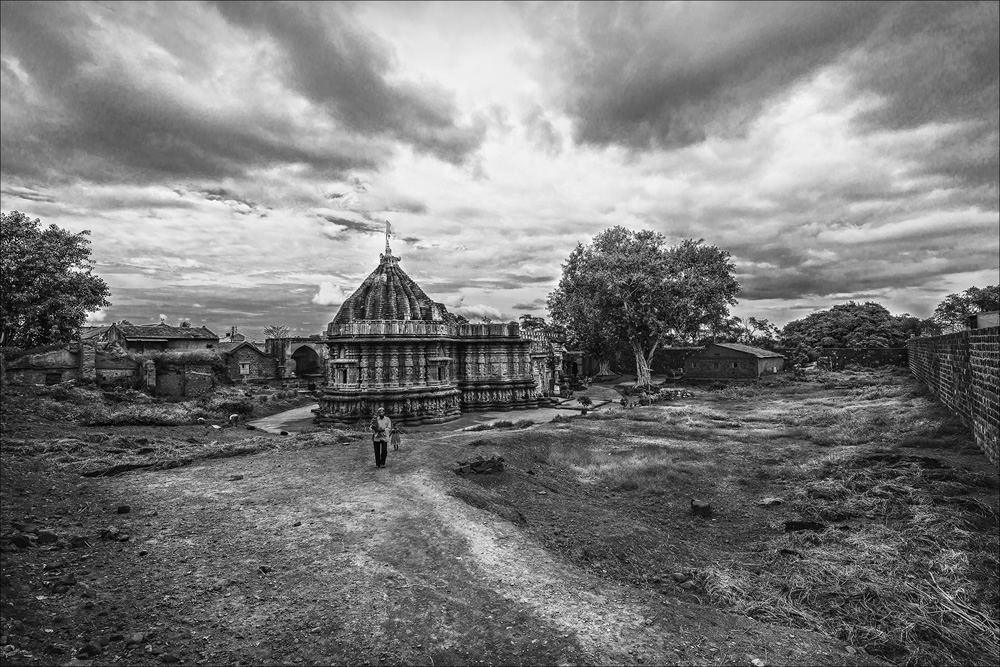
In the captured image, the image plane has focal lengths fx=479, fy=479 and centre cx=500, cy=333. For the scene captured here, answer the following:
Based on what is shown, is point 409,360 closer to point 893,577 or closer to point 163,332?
point 893,577

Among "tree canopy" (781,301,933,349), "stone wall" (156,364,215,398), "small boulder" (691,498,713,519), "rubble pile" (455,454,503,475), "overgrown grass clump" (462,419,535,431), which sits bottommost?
"small boulder" (691,498,713,519)

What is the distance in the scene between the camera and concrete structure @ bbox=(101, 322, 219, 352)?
46375mm

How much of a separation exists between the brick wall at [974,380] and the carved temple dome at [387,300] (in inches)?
735

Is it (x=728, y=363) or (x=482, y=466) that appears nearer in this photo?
(x=482, y=466)

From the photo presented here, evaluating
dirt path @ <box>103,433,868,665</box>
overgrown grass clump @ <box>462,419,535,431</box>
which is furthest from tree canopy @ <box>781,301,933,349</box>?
dirt path @ <box>103,433,868,665</box>

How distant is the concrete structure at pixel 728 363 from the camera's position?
128ft

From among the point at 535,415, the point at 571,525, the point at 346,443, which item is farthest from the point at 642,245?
the point at 571,525

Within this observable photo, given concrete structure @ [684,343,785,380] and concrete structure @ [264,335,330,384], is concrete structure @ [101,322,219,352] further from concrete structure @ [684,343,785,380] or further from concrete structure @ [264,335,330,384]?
concrete structure @ [684,343,785,380]

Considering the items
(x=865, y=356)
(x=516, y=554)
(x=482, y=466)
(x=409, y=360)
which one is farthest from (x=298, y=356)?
(x=865, y=356)

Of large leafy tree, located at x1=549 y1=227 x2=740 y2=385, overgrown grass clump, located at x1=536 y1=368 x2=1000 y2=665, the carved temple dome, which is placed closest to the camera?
overgrown grass clump, located at x1=536 y1=368 x2=1000 y2=665

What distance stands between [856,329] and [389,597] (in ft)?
209

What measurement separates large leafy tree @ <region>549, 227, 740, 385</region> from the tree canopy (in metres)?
17.8

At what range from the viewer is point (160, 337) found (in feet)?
160

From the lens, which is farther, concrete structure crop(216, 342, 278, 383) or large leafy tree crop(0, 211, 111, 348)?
concrete structure crop(216, 342, 278, 383)
